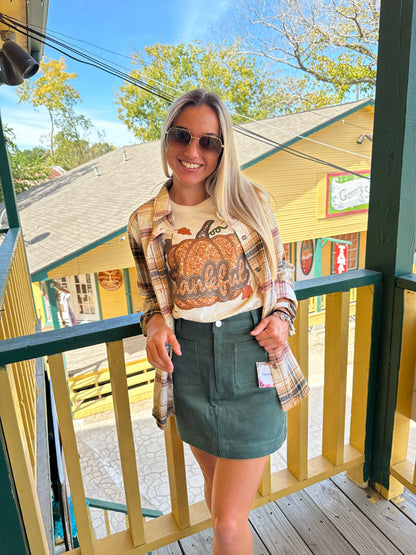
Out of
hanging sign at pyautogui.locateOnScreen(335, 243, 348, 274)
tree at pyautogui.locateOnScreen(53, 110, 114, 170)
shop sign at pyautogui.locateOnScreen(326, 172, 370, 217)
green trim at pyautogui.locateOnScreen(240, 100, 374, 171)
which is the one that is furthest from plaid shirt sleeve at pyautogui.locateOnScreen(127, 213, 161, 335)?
tree at pyautogui.locateOnScreen(53, 110, 114, 170)

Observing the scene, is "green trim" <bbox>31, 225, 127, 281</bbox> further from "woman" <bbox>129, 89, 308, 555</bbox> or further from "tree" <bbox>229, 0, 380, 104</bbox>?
"tree" <bbox>229, 0, 380, 104</bbox>

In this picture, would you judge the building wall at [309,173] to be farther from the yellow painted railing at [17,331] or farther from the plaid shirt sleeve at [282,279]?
the plaid shirt sleeve at [282,279]

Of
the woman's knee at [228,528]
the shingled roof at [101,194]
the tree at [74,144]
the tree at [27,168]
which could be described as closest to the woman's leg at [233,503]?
the woman's knee at [228,528]

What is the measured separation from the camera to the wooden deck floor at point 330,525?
1.45 metres

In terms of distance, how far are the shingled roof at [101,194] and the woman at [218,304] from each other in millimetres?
6777

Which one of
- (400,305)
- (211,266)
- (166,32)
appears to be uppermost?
(166,32)

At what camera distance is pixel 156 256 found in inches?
43.0

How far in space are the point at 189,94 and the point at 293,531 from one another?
4.97ft

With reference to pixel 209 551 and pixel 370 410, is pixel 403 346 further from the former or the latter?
pixel 209 551

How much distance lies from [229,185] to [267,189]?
31.4 feet

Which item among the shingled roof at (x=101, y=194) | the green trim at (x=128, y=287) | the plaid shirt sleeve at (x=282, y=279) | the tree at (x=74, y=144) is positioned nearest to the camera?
the plaid shirt sleeve at (x=282, y=279)

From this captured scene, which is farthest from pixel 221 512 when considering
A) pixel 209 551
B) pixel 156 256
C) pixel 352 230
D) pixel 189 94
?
pixel 352 230

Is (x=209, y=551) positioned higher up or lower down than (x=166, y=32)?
lower down

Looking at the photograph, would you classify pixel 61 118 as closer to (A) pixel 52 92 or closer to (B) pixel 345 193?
(A) pixel 52 92
